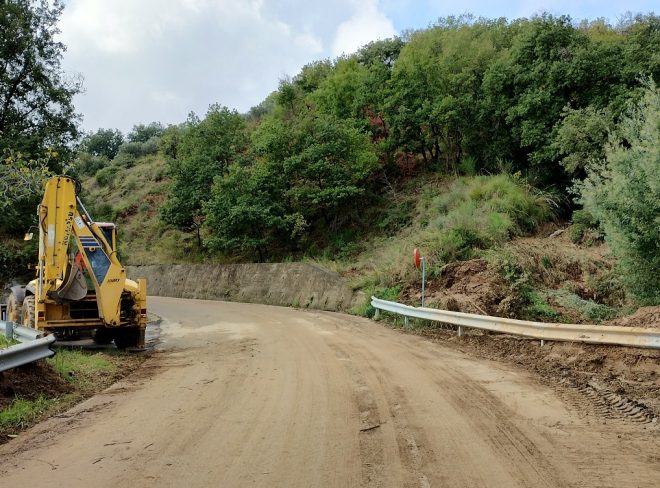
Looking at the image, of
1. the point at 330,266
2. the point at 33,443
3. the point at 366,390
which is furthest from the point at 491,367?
the point at 330,266

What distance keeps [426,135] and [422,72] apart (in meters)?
3.71

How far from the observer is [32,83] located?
26625mm

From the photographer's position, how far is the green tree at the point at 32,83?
25.0 meters

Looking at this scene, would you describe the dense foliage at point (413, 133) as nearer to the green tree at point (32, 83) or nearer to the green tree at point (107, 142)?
the green tree at point (32, 83)

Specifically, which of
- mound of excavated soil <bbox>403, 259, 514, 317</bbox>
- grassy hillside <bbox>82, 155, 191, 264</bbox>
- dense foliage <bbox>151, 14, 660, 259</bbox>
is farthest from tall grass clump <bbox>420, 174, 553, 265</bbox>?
grassy hillside <bbox>82, 155, 191, 264</bbox>

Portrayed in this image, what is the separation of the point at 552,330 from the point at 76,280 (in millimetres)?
10190

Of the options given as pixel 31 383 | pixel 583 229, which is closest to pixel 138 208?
pixel 583 229

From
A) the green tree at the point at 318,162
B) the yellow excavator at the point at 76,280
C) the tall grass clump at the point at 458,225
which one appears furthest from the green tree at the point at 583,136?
the yellow excavator at the point at 76,280

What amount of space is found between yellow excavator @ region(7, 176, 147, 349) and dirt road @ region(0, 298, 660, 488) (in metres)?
3.12

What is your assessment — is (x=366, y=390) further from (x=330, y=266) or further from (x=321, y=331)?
(x=330, y=266)

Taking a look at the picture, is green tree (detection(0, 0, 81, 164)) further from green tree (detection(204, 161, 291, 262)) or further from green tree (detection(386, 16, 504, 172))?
green tree (detection(386, 16, 504, 172))

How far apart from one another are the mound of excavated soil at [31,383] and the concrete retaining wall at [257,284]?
14240 mm

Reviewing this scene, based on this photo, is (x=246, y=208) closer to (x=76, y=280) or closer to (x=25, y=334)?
(x=76, y=280)

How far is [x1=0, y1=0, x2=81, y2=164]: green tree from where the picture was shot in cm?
2500
